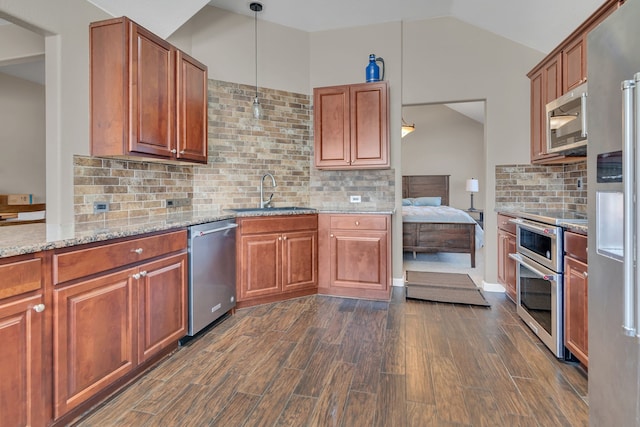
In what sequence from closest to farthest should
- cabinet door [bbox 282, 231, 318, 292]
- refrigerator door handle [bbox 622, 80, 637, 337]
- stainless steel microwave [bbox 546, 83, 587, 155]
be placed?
refrigerator door handle [bbox 622, 80, 637, 337], stainless steel microwave [bbox 546, 83, 587, 155], cabinet door [bbox 282, 231, 318, 292]

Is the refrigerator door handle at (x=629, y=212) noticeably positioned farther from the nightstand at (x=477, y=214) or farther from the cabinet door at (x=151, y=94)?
the nightstand at (x=477, y=214)

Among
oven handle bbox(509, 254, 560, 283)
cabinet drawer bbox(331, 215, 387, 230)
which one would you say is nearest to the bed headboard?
cabinet drawer bbox(331, 215, 387, 230)

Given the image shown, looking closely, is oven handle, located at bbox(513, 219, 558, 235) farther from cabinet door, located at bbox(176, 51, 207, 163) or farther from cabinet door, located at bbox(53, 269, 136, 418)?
cabinet door, located at bbox(176, 51, 207, 163)

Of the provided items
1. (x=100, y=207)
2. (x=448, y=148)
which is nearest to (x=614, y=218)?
(x=100, y=207)

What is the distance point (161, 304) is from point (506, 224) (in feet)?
10.4

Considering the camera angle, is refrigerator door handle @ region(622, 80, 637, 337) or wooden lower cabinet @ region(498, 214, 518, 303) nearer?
refrigerator door handle @ region(622, 80, 637, 337)

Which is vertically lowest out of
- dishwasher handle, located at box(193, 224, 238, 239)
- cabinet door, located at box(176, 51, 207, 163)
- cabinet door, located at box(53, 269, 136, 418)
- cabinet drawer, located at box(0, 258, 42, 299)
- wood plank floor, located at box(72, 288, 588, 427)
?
wood plank floor, located at box(72, 288, 588, 427)

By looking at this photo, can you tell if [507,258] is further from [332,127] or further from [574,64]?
[332,127]

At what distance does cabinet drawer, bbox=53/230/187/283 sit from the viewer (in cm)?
147

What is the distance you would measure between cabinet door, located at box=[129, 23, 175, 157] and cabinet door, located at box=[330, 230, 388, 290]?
1808mm

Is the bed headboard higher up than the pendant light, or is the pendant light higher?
the pendant light

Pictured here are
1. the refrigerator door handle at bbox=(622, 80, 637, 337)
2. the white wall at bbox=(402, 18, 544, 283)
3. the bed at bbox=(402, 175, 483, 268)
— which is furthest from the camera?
the bed at bbox=(402, 175, 483, 268)

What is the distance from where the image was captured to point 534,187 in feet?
11.8

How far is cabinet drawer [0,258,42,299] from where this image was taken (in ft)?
4.04
